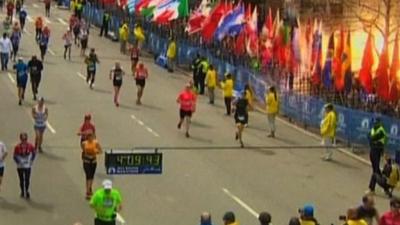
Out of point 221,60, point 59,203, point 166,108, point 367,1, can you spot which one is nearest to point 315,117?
point 166,108

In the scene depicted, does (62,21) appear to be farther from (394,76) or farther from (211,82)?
(394,76)

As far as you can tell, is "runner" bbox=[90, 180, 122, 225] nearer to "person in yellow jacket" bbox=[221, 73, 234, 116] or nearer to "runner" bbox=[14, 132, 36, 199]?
"runner" bbox=[14, 132, 36, 199]

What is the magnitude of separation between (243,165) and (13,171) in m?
5.83

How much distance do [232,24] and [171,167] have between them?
1510cm

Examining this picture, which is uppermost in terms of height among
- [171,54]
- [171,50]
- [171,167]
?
[171,50]

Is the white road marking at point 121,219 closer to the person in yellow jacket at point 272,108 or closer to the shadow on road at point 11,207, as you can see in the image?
the shadow on road at point 11,207

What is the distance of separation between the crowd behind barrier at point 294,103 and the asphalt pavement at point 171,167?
84 cm

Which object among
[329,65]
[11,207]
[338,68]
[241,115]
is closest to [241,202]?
[11,207]

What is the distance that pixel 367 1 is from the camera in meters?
53.5

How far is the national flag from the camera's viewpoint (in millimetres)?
38688

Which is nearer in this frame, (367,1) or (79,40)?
(79,40)

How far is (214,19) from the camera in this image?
130 feet

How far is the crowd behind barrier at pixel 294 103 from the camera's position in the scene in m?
28.0

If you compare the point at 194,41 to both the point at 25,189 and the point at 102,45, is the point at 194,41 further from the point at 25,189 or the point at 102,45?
the point at 25,189
